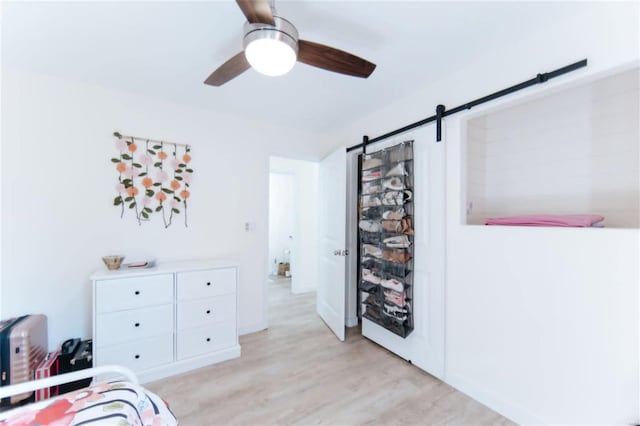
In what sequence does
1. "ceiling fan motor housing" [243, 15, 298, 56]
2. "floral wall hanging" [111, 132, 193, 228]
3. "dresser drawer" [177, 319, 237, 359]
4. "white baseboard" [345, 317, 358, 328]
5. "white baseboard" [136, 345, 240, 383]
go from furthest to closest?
"white baseboard" [345, 317, 358, 328] < "floral wall hanging" [111, 132, 193, 228] < "dresser drawer" [177, 319, 237, 359] < "white baseboard" [136, 345, 240, 383] < "ceiling fan motor housing" [243, 15, 298, 56]

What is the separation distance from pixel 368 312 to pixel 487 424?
3.94ft

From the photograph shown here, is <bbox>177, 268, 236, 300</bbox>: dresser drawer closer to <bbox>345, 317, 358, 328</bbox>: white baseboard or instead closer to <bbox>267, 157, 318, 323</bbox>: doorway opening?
<bbox>345, 317, 358, 328</bbox>: white baseboard

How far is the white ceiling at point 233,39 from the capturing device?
1448 mm

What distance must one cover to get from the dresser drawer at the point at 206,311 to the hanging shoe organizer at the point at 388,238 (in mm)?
1307

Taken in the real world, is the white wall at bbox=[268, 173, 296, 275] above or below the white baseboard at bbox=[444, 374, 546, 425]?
above

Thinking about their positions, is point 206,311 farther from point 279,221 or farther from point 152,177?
point 279,221

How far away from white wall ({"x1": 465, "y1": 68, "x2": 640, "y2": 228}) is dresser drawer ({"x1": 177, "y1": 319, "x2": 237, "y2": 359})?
2.35 meters

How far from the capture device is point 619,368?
133 cm

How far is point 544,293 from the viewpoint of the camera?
1.59m

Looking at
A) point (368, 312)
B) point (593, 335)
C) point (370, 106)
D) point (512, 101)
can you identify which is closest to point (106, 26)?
point (370, 106)

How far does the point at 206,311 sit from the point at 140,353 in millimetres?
537

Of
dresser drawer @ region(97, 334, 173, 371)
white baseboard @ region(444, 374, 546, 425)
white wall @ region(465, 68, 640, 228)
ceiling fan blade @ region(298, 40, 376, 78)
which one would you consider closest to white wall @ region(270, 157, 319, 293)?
dresser drawer @ region(97, 334, 173, 371)

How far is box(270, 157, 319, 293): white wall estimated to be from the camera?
4.59m

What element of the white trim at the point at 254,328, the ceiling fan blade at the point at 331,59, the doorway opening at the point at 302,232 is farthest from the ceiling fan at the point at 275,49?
the doorway opening at the point at 302,232
